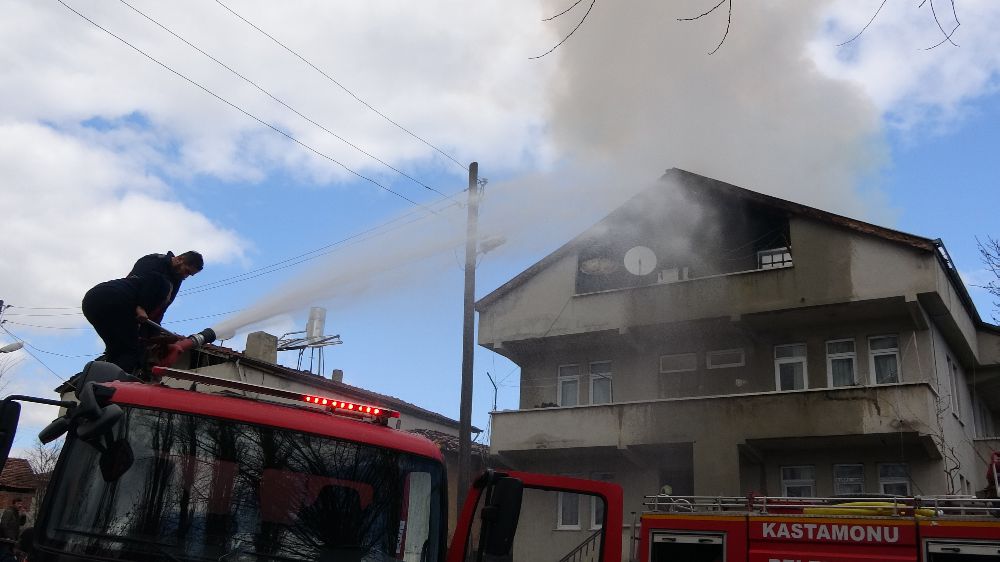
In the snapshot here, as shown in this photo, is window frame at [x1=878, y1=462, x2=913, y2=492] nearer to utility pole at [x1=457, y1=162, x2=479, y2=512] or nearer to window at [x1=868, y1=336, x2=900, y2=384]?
window at [x1=868, y1=336, x2=900, y2=384]

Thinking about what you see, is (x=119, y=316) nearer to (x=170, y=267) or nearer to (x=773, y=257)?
(x=170, y=267)

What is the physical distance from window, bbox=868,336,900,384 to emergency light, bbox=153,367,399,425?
52.5 ft

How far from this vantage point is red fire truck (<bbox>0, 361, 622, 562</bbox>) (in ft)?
14.1

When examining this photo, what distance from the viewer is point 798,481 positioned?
19062mm

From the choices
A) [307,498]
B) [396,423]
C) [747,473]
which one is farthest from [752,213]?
[307,498]

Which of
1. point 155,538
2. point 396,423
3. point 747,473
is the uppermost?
point 747,473

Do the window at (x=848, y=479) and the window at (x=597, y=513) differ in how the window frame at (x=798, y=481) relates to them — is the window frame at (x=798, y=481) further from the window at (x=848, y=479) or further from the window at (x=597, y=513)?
the window at (x=597, y=513)

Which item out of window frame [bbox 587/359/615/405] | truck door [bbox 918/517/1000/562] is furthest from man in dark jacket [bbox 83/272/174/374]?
window frame [bbox 587/359/615/405]

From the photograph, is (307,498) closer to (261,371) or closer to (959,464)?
(261,371)

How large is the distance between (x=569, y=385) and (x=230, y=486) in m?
18.9

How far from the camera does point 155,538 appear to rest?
4250 mm

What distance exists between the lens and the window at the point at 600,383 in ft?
73.1

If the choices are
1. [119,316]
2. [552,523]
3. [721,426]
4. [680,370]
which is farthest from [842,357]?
[119,316]

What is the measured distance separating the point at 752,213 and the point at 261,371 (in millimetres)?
12699
